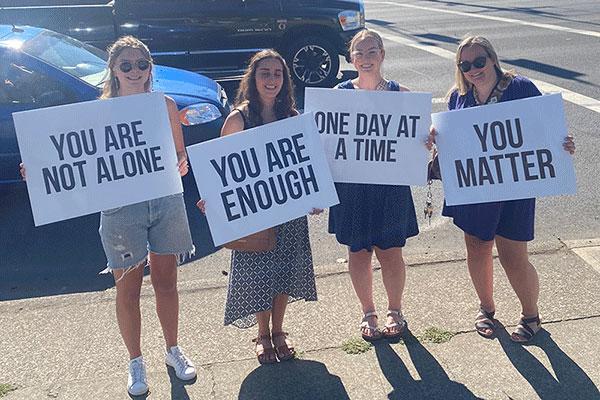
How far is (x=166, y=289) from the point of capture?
11.6ft

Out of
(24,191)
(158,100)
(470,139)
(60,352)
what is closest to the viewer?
(158,100)

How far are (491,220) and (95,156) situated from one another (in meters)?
2.07

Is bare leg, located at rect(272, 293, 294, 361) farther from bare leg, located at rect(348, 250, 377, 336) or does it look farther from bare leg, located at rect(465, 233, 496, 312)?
bare leg, located at rect(465, 233, 496, 312)

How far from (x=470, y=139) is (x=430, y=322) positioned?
1167 mm

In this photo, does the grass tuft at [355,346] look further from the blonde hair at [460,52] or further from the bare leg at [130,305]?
the blonde hair at [460,52]

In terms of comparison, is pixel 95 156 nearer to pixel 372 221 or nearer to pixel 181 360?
pixel 181 360

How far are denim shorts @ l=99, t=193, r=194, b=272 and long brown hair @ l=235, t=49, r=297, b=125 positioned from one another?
57cm

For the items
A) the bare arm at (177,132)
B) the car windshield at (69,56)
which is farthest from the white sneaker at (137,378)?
the car windshield at (69,56)

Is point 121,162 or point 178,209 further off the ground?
point 121,162

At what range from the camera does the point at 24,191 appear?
260 inches

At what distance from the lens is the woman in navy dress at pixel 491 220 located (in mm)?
3432

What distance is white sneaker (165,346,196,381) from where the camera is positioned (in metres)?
3.54

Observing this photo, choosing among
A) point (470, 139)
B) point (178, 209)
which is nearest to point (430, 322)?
point (470, 139)

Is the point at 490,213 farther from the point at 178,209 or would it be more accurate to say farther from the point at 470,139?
the point at 178,209
